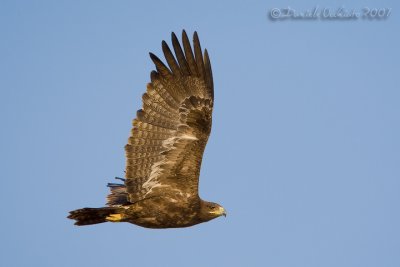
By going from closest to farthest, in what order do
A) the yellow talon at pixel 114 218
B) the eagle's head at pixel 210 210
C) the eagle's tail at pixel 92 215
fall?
the eagle's tail at pixel 92 215 → the yellow talon at pixel 114 218 → the eagle's head at pixel 210 210

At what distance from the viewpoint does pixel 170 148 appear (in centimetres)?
1427

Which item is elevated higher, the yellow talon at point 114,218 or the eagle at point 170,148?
the eagle at point 170,148

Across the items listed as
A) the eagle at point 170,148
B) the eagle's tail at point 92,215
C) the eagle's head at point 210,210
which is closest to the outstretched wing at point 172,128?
the eagle at point 170,148

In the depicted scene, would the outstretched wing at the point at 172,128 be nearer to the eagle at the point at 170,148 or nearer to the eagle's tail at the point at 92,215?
the eagle at the point at 170,148

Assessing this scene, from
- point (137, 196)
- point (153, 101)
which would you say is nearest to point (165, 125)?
point (153, 101)

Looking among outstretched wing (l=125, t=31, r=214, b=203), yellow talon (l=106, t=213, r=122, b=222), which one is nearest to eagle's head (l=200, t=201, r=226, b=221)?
outstretched wing (l=125, t=31, r=214, b=203)

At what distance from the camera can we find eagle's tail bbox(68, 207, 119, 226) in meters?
13.9

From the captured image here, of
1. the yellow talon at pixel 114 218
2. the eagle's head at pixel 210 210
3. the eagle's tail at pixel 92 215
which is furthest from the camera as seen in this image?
the eagle's head at pixel 210 210

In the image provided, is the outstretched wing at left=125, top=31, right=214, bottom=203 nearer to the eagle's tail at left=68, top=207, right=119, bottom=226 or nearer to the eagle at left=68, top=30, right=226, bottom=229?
the eagle at left=68, top=30, right=226, bottom=229

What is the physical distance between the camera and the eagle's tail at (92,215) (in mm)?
13945

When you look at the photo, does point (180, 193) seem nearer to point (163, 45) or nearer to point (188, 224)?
point (188, 224)

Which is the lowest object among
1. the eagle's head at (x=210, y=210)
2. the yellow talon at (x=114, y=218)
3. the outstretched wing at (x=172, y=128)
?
the yellow talon at (x=114, y=218)

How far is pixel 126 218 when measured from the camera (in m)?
14.3

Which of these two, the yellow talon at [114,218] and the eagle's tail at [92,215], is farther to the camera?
the yellow talon at [114,218]
